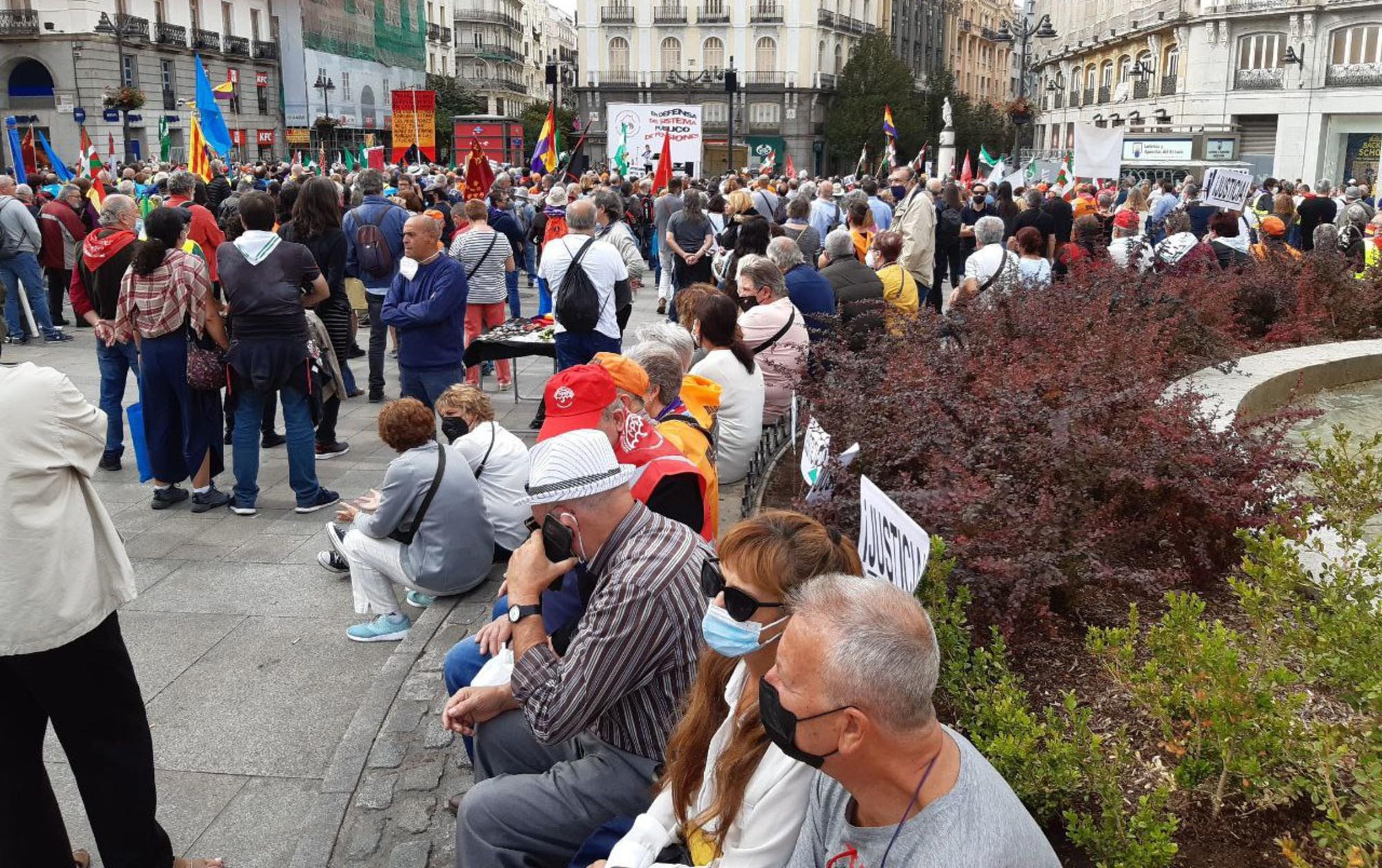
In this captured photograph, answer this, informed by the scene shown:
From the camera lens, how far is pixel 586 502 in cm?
328

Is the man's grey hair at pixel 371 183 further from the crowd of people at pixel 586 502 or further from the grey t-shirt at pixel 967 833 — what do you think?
the grey t-shirt at pixel 967 833

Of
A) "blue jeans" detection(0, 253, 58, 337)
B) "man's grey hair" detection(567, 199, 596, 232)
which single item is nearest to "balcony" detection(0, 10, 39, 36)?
"blue jeans" detection(0, 253, 58, 337)

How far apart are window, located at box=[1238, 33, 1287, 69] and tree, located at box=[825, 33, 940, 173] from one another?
20.2 m

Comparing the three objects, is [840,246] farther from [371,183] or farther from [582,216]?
Result: [371,183]

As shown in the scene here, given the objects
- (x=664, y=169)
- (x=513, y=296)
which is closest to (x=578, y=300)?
(x=513, y=296)

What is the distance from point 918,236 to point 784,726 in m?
9.79

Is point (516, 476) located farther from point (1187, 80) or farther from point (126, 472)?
point (1187, 80)

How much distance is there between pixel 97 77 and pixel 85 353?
133 feet

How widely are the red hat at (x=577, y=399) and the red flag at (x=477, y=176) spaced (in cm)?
867

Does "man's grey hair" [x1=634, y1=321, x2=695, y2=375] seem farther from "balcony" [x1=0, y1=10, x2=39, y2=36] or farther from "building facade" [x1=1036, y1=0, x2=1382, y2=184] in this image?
"balcony" [x1=0, y1=10, x2=39, y2=36]

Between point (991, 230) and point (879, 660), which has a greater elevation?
point (991, 230)

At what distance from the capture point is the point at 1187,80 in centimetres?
5012

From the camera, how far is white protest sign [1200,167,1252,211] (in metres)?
13.4

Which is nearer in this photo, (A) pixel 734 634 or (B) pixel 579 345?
(A) pixel 734 634
